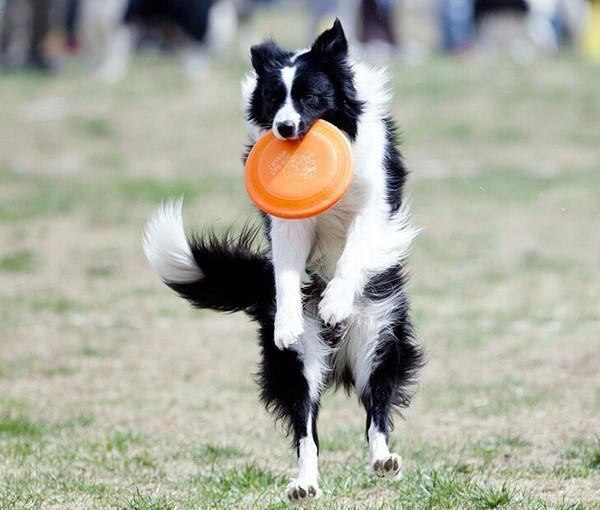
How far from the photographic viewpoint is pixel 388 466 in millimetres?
5020

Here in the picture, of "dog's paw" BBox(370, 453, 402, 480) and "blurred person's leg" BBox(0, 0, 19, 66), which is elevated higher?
"dog's paw" BBox(370, 453, 402, 480)

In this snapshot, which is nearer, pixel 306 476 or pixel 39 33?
pixel 306 476

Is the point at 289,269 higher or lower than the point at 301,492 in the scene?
higher

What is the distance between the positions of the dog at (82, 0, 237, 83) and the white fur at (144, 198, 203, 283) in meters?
13.9

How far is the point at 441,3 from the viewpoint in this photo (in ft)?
70.1

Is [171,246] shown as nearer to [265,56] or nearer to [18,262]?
[265,56]

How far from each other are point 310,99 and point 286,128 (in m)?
0.17

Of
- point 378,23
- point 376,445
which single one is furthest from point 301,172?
point 378,23

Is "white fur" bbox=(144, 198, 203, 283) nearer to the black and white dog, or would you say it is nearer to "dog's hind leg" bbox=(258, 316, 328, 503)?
the black and white dog

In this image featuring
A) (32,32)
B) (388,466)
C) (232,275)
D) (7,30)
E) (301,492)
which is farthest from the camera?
(7,30)

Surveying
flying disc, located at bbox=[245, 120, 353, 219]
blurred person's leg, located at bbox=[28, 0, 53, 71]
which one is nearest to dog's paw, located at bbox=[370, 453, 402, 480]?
flying disc, located at bbox=[245, 120, 353, 219]

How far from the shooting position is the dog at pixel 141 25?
19250 mm

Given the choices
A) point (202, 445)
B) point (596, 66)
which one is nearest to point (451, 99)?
point (596, 66)

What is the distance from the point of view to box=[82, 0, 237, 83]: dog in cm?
1925
